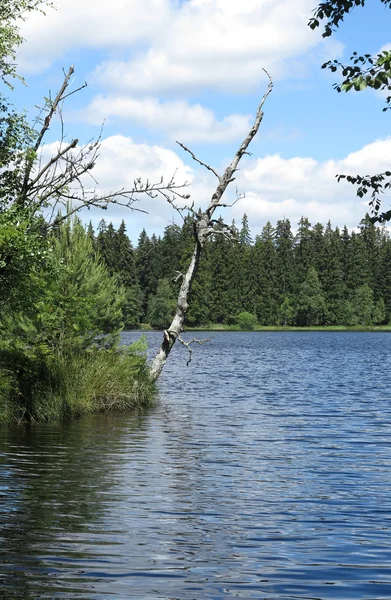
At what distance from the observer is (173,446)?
1758cm

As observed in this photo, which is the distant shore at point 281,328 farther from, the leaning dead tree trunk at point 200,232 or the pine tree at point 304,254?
the leaning dead tree trunk at point 200,232

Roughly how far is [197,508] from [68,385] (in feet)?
33.6

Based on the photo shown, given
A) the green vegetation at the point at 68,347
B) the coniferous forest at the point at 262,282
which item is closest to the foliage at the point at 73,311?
the green vegetation at the point at 68,347

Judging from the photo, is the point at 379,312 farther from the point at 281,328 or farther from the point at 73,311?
the point at 73,311

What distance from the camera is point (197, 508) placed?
451 inches

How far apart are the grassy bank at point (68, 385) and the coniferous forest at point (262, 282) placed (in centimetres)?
11650

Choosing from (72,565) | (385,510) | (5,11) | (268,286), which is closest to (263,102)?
(5,11)

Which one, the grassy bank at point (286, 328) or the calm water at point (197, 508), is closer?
the calm water at point (197, 508)

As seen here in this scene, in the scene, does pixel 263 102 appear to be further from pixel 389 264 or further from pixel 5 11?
pixel 389 264

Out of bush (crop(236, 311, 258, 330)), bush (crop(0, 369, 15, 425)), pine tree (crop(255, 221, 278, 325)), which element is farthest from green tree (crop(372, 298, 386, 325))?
bush (crop(0, 369, 15, 425))

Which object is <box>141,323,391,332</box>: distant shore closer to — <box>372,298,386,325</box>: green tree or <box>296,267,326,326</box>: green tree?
<box>372,298,386,325</box>: green tree

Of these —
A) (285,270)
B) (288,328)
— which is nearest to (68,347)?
(288,328)

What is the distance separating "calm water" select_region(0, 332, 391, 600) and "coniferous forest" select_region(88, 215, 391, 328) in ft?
397

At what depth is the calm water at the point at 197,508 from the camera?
7.92m
